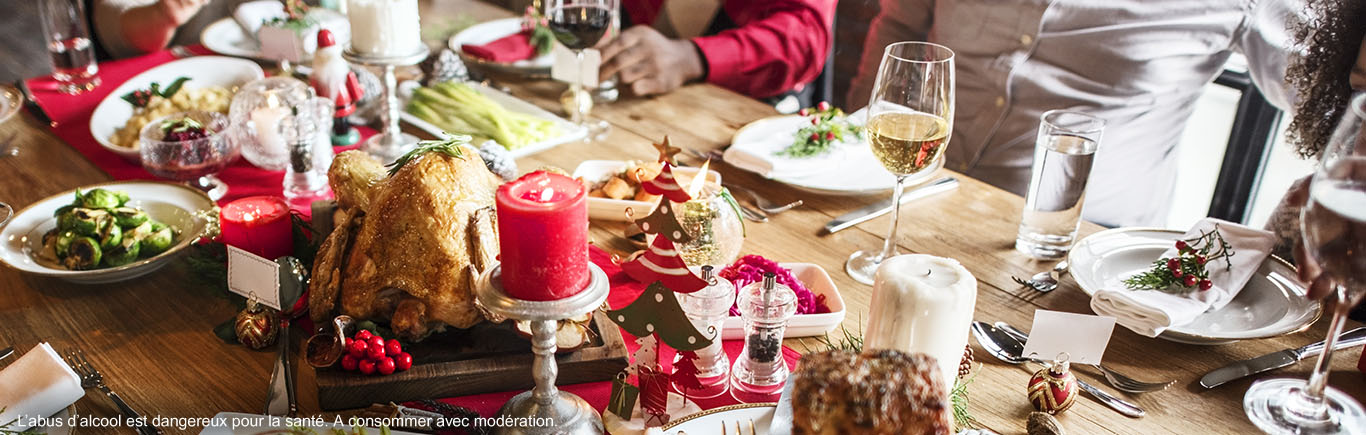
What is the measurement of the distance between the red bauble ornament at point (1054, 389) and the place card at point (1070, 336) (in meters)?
0.02

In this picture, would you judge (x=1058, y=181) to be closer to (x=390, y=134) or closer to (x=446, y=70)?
(x=390, y=134)

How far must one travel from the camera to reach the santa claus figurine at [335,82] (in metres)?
1.84

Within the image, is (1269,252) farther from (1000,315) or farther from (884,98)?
(884,98)

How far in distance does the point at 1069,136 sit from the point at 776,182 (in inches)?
20.5

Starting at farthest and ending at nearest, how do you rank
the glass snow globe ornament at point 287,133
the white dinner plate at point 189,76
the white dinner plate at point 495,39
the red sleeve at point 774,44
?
the red sleeve at point 774,44 → the white dinner plate at point 495,39 → the white dinner plate at point 189,76 → the glass snow globe ornament at point 287,133

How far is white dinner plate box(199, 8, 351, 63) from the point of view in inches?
91.7

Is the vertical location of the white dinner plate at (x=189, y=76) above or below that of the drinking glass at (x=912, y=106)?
below

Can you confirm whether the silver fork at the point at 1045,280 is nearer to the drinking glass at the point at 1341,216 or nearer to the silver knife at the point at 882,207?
the silver knife at the point at 882,207

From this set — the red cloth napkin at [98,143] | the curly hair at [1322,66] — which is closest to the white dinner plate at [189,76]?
the red cloth napkin at [98,143]

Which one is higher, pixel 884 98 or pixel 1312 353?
pixel 884 98

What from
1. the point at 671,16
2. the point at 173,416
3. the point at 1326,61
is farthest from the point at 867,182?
the point at 671,16

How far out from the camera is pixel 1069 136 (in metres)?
1.45

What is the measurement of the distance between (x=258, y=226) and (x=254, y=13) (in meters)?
1.36

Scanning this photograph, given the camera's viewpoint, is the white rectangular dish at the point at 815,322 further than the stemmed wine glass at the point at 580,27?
No
